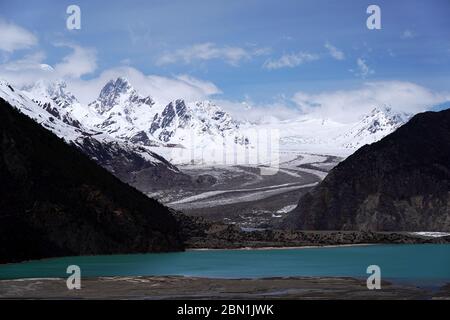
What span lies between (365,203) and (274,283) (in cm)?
11431

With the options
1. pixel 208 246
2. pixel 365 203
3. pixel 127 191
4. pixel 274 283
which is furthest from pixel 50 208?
pixel 365 203

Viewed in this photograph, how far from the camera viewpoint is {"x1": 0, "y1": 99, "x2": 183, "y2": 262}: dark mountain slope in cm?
8400

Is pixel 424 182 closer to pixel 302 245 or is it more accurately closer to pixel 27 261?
pixel 302 245

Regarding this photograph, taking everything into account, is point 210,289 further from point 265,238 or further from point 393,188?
point 393,188

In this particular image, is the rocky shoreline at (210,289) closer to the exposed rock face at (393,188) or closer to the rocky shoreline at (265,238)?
the rocky shoreline at (265,238)

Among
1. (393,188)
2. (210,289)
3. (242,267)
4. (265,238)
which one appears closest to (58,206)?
(242,267)

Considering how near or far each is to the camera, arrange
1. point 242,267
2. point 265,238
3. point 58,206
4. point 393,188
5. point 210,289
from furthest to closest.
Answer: point 393,188, point 265,238, point 58,206, point 242,267, point 210,289

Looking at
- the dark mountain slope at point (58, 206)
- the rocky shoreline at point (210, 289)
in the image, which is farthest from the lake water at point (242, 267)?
the rocky shoreline at point (210, 289)

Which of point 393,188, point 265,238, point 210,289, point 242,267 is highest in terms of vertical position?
point 393,188

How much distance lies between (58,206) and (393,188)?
291ft

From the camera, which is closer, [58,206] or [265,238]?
[58,206]

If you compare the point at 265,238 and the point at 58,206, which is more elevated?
the point at 58,206

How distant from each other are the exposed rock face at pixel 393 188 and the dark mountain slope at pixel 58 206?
6303 centimetres

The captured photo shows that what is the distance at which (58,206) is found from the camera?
8881cm
